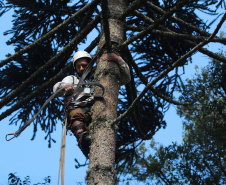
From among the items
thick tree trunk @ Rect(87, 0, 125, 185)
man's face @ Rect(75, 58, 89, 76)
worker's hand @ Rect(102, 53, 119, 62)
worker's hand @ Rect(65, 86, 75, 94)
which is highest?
man's face @ Rect(75, 58, 89, 76)

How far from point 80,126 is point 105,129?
0.80 meters

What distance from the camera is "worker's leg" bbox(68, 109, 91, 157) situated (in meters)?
3.80

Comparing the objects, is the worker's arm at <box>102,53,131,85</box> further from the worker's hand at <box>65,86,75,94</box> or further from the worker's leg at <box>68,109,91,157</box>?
the worker's leg at <box>68,109,91,157</box>

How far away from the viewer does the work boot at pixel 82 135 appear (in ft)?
12.4

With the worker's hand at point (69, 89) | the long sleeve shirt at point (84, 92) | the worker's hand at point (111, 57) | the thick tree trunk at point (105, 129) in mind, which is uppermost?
the worker's hand at point (111, 57)

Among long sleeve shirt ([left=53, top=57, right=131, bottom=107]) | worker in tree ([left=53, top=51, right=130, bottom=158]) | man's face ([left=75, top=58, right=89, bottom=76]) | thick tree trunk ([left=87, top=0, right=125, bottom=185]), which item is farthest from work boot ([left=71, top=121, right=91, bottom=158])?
man's face ([left=75, top=58, right=89, bottom=76])

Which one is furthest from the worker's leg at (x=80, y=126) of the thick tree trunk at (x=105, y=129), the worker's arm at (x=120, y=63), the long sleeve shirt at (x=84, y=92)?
the worker's arm at (x=120, y=63)

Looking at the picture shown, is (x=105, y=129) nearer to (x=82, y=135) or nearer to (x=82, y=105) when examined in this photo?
(x=82, y=135)

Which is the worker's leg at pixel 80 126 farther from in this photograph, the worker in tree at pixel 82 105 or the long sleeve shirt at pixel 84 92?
the long sleeve shirt at pixel 84 92

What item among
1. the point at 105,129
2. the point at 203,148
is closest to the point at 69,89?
the point at 105,129

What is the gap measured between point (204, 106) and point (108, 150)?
5904 millimetres

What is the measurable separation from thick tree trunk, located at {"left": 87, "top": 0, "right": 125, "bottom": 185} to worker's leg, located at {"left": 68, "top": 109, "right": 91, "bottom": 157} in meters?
0.46

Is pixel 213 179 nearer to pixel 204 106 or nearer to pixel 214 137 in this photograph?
pixel 214 137

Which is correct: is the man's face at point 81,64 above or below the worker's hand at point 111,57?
above
